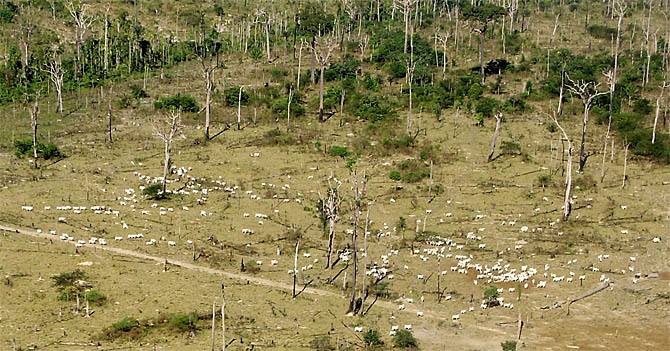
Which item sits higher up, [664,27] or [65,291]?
[664,27]

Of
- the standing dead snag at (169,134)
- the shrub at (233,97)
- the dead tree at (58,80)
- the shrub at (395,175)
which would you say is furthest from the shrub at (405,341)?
the dead tree at (58,80)

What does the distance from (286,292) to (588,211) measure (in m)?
22.9

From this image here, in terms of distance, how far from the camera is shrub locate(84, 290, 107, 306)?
37.2 m

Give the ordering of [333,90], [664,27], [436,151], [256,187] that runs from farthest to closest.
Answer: [664,27]
[333,90]
[436,151]
[256,187]

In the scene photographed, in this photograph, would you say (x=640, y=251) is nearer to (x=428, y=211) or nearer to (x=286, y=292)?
(x=428, y=211)

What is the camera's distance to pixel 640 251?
45688mm

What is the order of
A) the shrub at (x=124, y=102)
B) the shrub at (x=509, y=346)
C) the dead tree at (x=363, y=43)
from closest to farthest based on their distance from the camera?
the shrub at (x=509, y=346)
the shrub at (x=124, y=102)
the dead tree at (x=363, y=43)

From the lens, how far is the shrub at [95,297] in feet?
122

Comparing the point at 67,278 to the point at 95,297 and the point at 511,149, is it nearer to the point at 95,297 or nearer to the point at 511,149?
the point at 95,297

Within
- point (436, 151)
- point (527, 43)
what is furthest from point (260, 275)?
point (527, 43)

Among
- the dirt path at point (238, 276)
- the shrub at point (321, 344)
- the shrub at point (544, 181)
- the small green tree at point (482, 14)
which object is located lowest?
the dirt path at point (238, 276)

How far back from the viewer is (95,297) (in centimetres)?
3741

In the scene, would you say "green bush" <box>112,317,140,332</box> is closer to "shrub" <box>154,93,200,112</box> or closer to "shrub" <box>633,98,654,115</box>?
"shrub" <box>154,93,200,112</box>

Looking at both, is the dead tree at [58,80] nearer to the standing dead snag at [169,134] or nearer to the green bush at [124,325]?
the standing dead snag at [169,134]
